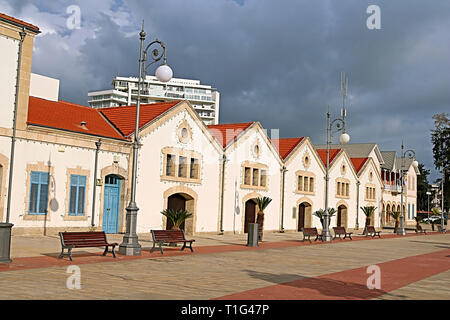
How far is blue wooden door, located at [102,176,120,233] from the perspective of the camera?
2559 cm

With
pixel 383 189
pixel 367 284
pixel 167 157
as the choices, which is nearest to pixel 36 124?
pixel 167 157

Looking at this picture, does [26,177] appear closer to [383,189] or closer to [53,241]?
[53,241]

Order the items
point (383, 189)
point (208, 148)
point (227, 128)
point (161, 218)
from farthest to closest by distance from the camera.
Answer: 1. point (383, 189)
2. point (227, 128)
3. point (208, 148)
4. point (161, 218)

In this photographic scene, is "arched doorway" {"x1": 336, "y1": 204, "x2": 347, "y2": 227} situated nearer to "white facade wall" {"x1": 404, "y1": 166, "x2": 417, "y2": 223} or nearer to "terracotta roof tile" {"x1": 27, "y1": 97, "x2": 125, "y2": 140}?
"white facade wall" {"x1": 404, "y1": 166, "x2": 417, "y2": 223}

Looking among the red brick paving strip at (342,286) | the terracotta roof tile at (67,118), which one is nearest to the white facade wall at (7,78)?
the terracotta roof tile at (67,118)

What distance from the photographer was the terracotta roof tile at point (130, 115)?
1089 inches

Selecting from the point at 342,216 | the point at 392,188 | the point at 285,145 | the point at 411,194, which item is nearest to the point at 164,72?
the point at 285,145

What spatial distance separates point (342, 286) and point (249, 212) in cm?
2347

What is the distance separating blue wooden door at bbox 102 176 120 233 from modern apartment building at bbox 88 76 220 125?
99454 millimetres

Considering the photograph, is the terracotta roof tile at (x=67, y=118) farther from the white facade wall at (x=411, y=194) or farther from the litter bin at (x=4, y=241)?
the white facade wall at (x=411, y=194)

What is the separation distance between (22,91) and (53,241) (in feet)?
22.3

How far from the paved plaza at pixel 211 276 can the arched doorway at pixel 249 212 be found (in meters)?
15.4

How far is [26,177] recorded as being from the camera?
22.0 metres
